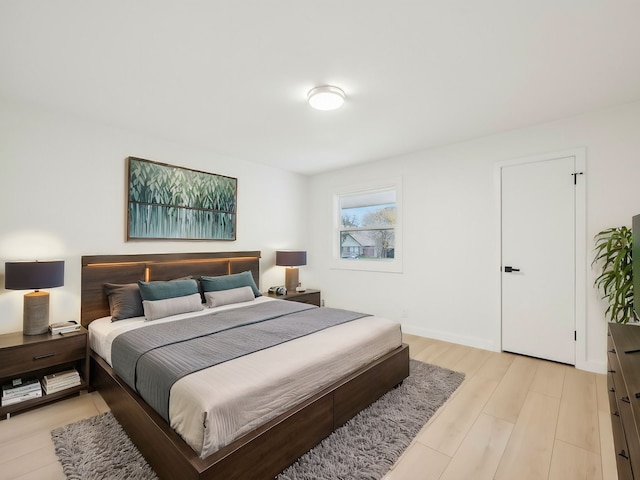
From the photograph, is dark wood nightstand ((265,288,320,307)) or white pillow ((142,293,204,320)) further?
dark wood nightstand ((265,288,320,307))

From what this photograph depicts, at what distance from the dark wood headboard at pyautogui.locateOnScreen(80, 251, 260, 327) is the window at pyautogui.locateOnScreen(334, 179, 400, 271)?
1.62 m

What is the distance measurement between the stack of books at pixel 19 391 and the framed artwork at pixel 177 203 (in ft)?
4.90

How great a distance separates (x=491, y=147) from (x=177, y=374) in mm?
3766

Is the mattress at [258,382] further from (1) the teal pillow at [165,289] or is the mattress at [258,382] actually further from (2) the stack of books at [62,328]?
(1) the teal pillow at [165,289]

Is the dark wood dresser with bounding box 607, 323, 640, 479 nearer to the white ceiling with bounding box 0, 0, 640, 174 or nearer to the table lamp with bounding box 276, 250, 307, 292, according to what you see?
the white ceiling with bounding box 0, 0, 640, 174

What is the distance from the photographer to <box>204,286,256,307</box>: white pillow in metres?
3.38

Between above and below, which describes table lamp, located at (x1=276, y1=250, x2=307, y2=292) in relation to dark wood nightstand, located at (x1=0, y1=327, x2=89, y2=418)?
above

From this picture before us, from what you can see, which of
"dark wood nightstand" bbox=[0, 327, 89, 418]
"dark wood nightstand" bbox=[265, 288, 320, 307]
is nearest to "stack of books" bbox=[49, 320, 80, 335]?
"dark wood nightstand" bbox=[0, 327, 89, 418]

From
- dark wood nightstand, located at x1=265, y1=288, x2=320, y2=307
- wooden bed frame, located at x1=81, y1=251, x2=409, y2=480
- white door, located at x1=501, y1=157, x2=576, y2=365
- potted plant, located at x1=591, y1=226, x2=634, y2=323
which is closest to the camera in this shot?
wooden bed frame, located at x1=81, y1=251, x2=409, y2=480

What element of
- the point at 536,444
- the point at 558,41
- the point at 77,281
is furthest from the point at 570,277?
the point at 77,281

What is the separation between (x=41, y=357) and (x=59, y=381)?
Result: 258mm

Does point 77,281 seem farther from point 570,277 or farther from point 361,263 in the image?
point 570,277

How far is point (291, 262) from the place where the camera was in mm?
4520

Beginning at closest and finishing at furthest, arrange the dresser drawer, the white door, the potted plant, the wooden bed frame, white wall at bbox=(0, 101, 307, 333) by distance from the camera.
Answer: the wooden bed frame < the dresser drawer < the potted plant < white wall at bbox=(0, 101, 307, 333) < the white door
